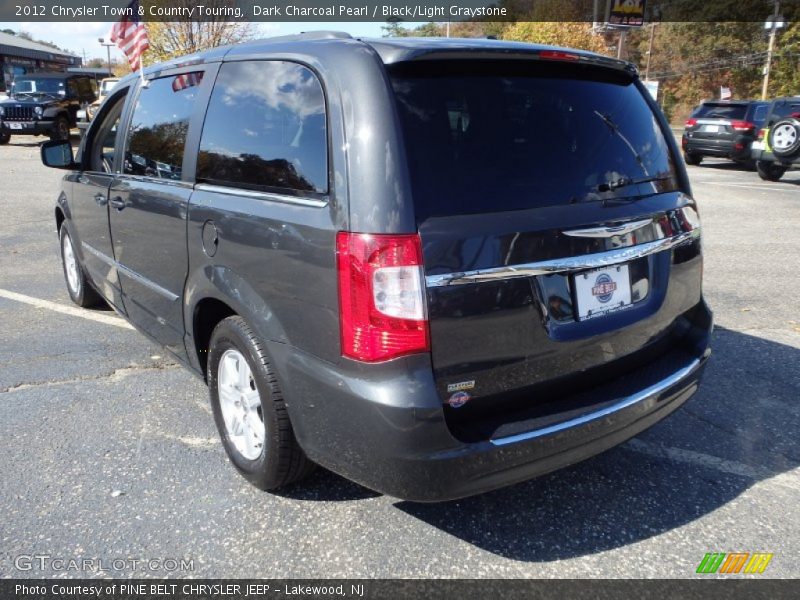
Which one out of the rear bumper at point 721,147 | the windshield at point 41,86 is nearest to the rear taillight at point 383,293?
the rear bumper at point 721,147

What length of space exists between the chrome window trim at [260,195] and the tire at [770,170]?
14.5 metres

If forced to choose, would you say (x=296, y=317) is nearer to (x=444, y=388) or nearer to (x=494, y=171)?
(x=444, y=388)

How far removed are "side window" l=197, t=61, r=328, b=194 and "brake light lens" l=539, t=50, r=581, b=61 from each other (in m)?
0.84

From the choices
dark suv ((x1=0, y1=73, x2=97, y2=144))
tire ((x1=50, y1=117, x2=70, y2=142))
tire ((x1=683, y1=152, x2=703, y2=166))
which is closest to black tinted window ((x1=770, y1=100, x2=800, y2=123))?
tire ((x1=683, y1=152, x2=703, y2=166))

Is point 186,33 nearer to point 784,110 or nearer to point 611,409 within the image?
point 784,110

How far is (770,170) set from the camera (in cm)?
1445

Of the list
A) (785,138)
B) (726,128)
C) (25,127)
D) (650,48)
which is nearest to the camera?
(785,138)

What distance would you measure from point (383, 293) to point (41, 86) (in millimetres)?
23691

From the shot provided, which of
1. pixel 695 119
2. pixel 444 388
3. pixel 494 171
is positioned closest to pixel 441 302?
pixel 444 388

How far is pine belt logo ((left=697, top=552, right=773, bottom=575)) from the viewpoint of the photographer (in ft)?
7.90

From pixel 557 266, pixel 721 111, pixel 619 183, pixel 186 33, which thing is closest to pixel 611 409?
pixel 557 266

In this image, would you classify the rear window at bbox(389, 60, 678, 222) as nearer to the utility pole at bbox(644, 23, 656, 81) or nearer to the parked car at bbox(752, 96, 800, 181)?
the parked car at bbox(752, 96, 800, 181)

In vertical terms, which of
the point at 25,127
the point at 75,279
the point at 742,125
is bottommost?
the point at 75,279

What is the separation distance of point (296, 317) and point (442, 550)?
3.40 ft
